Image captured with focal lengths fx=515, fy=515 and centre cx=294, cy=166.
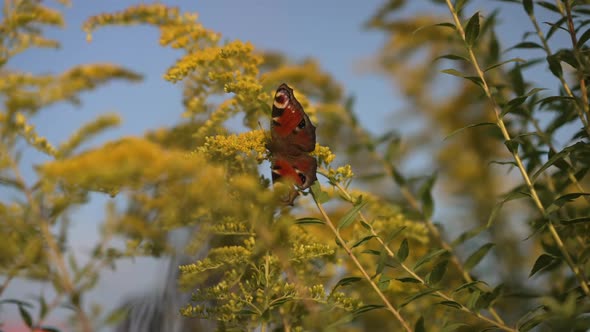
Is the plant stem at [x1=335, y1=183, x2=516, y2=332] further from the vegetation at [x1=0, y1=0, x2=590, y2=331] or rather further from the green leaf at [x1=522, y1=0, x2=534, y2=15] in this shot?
the green leaf at [x1=522, y1=0, x2=534, y2=15]

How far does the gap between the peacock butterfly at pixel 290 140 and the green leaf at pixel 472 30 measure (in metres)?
0.40

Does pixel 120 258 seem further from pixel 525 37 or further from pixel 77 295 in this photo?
pixel 525 37

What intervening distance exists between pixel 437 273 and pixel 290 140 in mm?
430

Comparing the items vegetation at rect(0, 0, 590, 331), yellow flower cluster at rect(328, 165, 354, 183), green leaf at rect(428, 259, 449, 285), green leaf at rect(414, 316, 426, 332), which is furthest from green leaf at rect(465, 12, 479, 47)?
green leaf at rect(414, 316, 426, 332)

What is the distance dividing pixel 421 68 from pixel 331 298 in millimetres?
1950

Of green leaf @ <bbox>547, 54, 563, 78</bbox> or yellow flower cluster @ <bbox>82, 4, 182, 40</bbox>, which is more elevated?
yellow flower cluster @ <bbox>82, 4, 182, 40</bbox>

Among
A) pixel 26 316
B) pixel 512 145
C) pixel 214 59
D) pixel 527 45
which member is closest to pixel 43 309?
pixel 26 316

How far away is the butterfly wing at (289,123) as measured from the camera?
1.17 m

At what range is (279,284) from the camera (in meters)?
1.08

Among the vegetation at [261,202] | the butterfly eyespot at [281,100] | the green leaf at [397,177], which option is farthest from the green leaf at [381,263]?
the green leaf at [397,177]

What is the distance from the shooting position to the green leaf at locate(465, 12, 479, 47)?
1.12 metres

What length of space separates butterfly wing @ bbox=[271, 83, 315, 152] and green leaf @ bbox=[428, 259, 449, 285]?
374mm

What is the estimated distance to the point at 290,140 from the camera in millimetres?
1155

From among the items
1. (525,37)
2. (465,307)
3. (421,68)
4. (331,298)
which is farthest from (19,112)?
(421,68)
